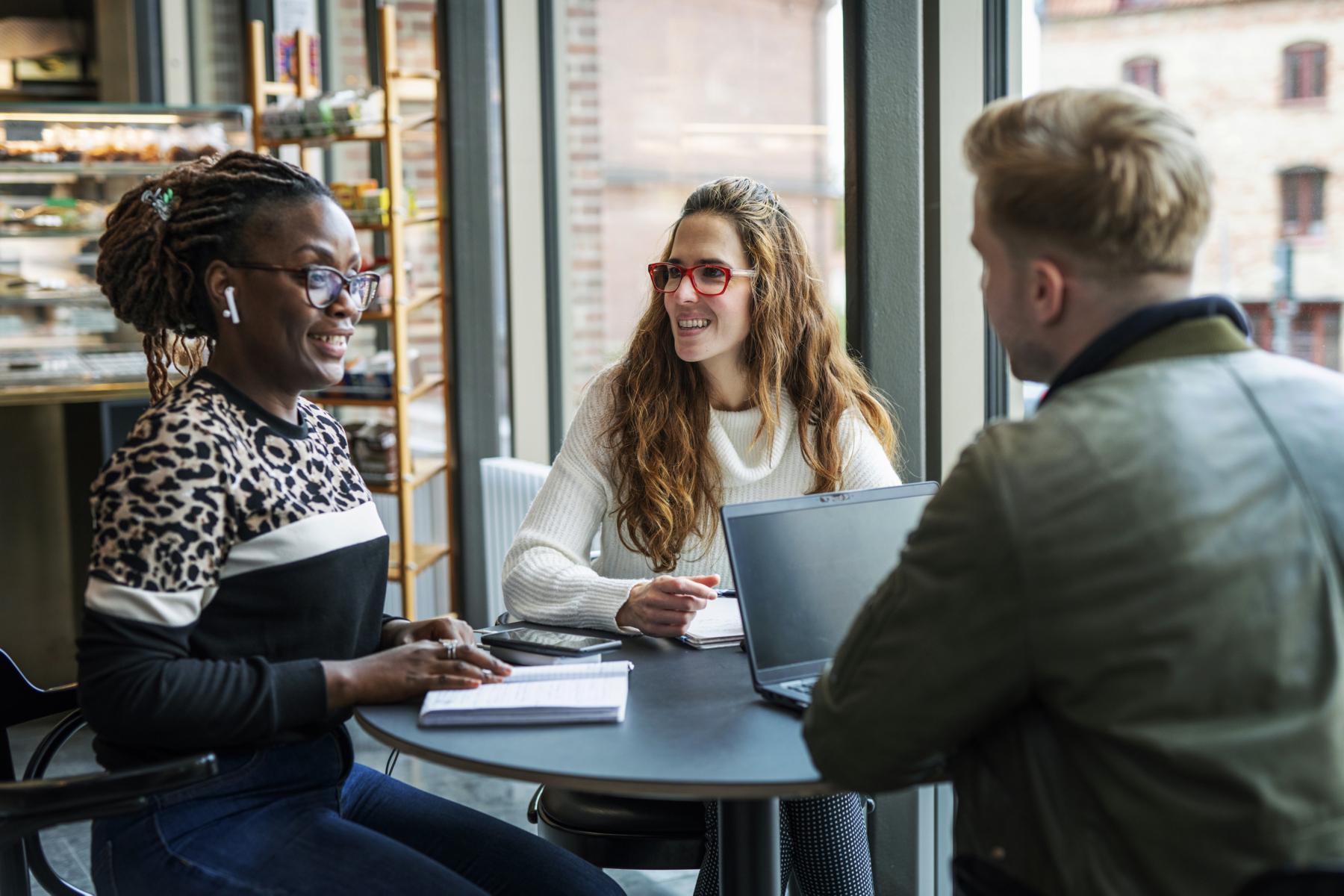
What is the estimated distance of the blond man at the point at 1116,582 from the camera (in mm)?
922

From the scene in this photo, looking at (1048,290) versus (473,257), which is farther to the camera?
(473,257)

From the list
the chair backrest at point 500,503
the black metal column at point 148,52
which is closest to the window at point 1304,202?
the chair backrest at point 500,503

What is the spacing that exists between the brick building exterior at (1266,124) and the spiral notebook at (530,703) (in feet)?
3.58

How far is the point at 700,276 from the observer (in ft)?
7.19

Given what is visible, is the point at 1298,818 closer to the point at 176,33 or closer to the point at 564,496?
the point at 564,496

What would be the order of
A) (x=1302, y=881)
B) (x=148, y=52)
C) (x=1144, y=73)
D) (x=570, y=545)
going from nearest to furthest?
(x=1302, y=881), (x=1144, y=73), (x=570, y=545), (x=148, y=52)

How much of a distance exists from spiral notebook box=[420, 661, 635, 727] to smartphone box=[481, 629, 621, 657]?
169 millimetres

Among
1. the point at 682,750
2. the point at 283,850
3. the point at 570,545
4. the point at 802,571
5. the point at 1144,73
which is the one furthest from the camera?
→ the point at 570,545

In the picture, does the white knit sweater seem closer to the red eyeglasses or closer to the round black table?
the red eyeglasses

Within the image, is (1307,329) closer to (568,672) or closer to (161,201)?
(568,672)

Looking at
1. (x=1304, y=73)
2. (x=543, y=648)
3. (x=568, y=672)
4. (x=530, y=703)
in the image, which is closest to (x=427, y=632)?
(x=543, y=648)

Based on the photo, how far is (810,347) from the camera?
2.30 m

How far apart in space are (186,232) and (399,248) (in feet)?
6.52

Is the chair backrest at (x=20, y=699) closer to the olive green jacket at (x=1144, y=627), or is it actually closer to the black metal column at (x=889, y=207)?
the olive green jacket at (x=1144, y=627)
